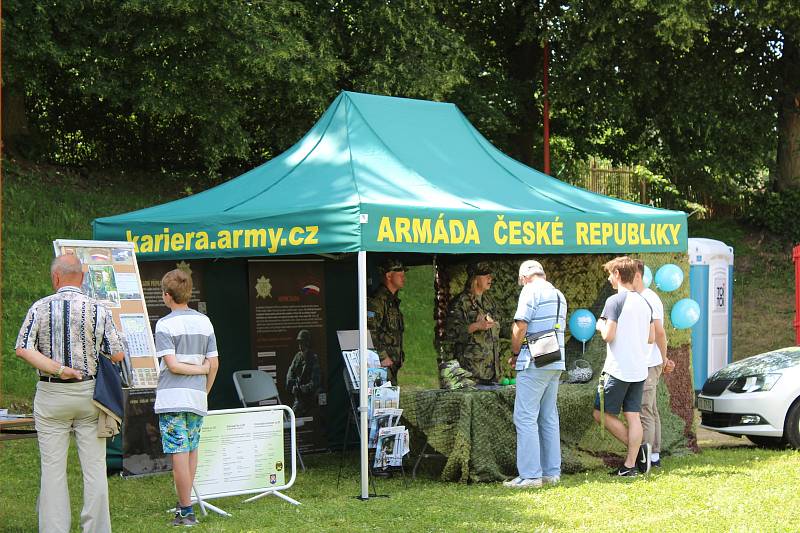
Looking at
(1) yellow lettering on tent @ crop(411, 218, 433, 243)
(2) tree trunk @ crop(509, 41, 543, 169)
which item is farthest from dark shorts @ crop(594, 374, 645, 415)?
(2) tree trunk @ crop(509, 41, 543, 169)

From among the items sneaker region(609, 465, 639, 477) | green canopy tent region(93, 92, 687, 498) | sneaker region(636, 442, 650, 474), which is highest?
green canopy tent region(93, 92, 687, 498)

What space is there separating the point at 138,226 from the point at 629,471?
445 cm

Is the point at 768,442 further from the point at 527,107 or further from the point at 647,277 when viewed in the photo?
the point at 527,107

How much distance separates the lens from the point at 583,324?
10.2 metres

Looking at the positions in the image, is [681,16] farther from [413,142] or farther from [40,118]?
[40,118]

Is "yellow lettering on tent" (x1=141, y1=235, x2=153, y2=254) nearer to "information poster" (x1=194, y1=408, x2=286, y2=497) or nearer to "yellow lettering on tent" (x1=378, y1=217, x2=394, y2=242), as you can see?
"information poster" (x1=194, y1=408, x2=286, y2=497)

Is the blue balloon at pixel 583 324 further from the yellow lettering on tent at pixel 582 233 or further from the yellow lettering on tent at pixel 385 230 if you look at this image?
the yellow lettering on tent at pixel 385 230

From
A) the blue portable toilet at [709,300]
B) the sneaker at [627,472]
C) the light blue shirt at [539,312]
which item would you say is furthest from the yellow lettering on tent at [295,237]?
the blue portable toilet at [709,300]

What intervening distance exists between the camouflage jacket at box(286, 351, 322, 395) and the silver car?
12.8 ft

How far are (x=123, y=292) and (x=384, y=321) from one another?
110 inches

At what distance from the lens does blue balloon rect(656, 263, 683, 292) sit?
387 inches

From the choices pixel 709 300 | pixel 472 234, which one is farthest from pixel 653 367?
pixel 709 300

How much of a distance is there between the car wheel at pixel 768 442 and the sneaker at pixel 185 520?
5921 millimetres

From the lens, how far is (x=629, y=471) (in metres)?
8.65
